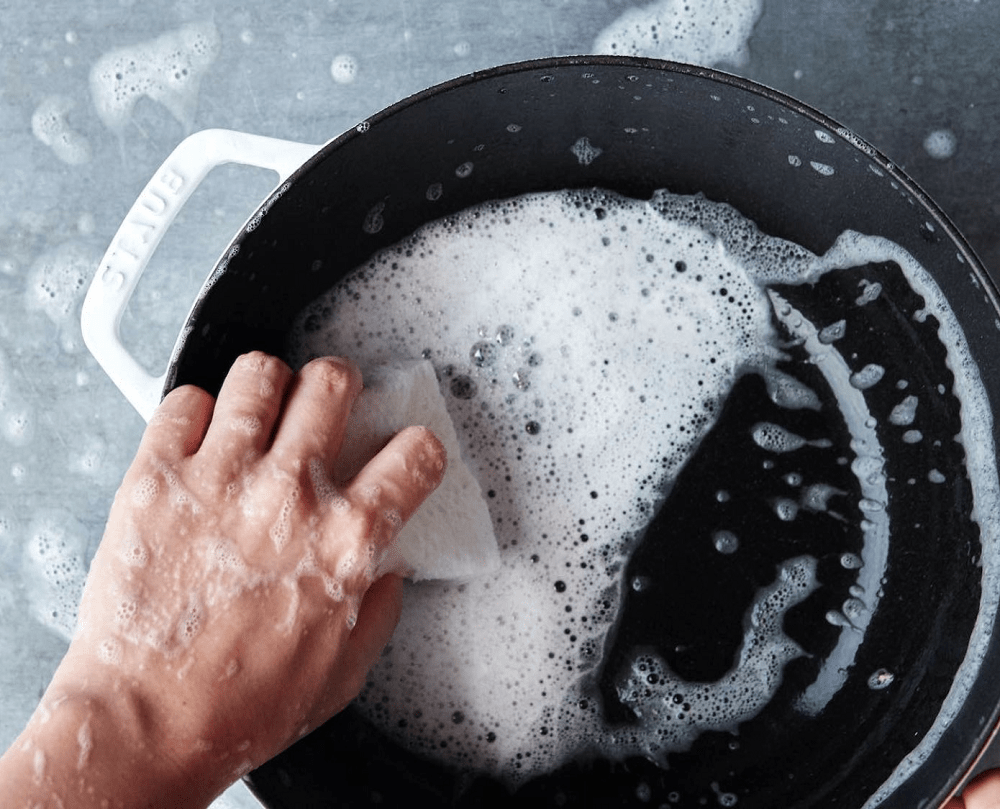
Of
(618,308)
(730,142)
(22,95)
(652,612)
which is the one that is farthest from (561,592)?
(22,95)

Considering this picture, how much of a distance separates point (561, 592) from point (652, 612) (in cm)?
7

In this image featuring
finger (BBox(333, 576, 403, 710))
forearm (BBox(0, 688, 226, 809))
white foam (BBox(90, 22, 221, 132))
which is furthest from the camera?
white foam (BBox(90, 22, 221, 132))

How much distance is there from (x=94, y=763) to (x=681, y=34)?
57 cm

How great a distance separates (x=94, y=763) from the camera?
430mm

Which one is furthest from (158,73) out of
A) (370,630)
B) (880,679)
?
(880,679)

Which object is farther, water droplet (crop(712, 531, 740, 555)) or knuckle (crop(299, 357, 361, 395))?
water droplet (crop(712, 531, 740, 555))

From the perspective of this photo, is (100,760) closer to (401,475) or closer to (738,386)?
(401,475)

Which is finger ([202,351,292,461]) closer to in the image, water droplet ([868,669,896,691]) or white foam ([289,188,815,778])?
white foam ([289,188,815,778])

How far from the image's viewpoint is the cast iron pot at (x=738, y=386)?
540 millimetres

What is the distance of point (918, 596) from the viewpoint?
64 cm

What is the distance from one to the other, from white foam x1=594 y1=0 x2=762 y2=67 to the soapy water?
96 millimetres

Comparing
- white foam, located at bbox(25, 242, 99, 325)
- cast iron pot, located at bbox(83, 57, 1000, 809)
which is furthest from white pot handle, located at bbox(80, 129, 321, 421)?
white foam, located at bbox(25, 242, 99, 325)

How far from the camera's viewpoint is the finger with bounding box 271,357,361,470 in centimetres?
50

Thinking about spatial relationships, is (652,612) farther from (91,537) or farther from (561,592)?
(91,537)
